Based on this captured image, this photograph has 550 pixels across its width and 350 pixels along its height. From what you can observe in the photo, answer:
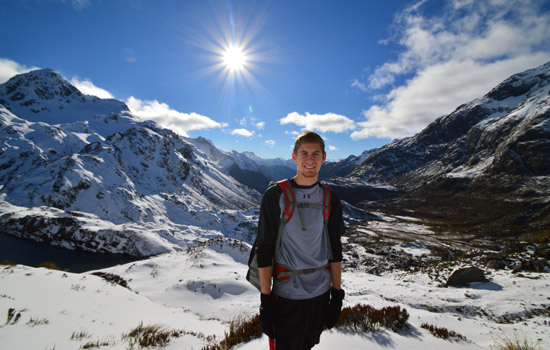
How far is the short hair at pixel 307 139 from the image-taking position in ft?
9.77

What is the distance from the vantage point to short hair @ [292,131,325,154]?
9.77 ft

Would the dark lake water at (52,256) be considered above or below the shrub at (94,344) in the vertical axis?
below

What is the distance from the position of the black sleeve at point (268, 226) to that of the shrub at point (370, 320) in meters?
4.53

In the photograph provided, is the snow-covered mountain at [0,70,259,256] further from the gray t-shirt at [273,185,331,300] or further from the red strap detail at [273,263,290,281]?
the gray t-shirt at [273,185,331,300]

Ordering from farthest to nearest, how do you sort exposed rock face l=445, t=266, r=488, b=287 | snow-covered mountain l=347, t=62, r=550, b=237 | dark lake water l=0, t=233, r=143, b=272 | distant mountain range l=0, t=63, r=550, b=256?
snow-covered mountain l=347, t=62, r=550, b=237 < distant mountain range l=0, t=63, r=550, b=256 < dark lake water l=0, t=233, r=143, b=272 < exposed rock face l=445, t=266, r=488, b=287

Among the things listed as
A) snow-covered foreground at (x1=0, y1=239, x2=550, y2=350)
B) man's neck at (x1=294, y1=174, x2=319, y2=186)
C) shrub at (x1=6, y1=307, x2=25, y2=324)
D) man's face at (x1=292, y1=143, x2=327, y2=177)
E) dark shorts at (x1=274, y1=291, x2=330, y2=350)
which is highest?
man's face at (x1=292, y1=143, x2=327, y2=177)

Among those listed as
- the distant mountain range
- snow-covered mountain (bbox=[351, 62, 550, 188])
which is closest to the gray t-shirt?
the distant mountain range

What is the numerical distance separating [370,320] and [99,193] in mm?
127677

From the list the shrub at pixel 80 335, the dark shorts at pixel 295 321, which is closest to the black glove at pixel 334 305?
the dark shorts at pixel 295 321

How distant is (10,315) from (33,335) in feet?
4.23

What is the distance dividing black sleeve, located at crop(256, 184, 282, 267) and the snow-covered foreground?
9.46 feet

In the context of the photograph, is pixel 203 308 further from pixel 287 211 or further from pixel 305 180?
pixel 305 180

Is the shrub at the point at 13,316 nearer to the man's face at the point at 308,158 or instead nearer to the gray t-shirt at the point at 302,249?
the gray t-shirt at the point at 302,249

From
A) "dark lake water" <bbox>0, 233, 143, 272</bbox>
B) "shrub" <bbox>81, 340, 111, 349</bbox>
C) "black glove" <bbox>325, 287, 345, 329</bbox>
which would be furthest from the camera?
"dark lake water" <bbox>0, 233, 143, 272</bbox>
